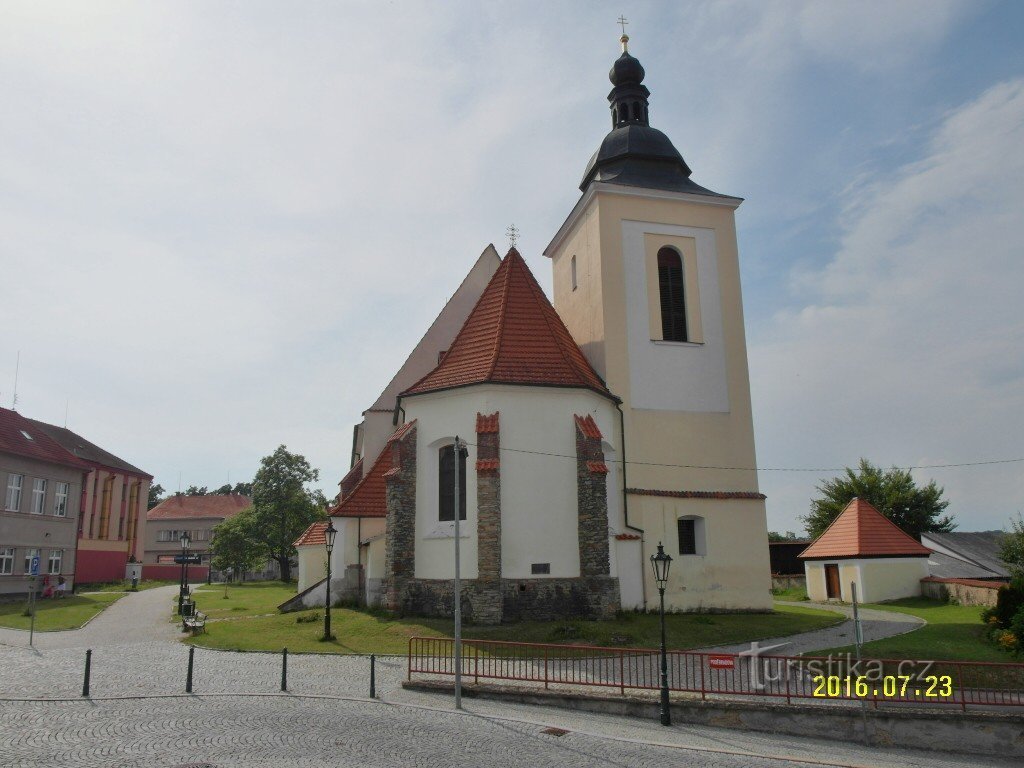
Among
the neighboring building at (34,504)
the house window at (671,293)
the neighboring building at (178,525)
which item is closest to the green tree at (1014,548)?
the house window at (671,293)

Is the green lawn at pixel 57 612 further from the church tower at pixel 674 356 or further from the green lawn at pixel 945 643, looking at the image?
the green lawn at pixel 945 643

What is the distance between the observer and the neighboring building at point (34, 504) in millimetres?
35688

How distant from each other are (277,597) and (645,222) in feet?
80.9

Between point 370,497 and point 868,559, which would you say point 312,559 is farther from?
point 868,559

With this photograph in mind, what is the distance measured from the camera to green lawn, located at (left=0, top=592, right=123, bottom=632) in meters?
24.3

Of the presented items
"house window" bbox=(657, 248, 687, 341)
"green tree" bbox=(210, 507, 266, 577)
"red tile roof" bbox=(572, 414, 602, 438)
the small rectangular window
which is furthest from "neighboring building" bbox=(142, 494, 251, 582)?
"red tile roof" bbox=(572, 414, 602, 438)

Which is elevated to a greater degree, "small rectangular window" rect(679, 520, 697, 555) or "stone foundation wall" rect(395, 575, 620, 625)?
"small rectangular window" rect(679, 520, 697, 555)

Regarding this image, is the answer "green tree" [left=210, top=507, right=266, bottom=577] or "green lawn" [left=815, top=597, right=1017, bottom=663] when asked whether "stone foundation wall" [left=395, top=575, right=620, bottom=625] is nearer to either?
"green lawn" [left=815, top=597, right=1017, bottom=663]

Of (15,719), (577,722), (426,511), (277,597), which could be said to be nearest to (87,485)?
(277,597)

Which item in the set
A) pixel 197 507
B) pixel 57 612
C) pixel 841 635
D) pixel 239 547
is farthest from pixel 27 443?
pixel 197 507

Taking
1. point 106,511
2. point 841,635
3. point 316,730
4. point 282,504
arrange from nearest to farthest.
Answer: point 316,730 → point 841,635 → point 106,511 → point 282,504

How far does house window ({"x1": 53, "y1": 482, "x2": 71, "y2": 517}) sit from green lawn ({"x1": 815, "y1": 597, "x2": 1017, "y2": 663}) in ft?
126

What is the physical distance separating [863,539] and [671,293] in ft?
48.6

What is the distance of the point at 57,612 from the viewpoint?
28156 millimetres
